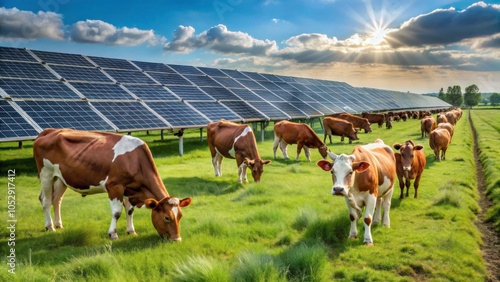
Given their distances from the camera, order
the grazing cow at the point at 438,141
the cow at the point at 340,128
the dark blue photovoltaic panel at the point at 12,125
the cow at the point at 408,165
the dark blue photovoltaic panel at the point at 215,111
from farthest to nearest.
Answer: the cow at the point at 340,128 < the dark blue photovoltaic panel at the point at 215,111 < the grazing cow at the point at 438,141 < the dark blue photovoltaic panel at the point at 12,125 < the cow at the point at 408,165

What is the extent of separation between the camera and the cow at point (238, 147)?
44.2ft

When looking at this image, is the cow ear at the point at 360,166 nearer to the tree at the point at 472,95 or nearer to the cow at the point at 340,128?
the cow at the point at 340,128

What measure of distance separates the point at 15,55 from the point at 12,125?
9.37 meters

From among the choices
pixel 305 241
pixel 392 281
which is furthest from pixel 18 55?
pixel 392 281

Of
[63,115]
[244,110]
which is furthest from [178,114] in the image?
[244,110]

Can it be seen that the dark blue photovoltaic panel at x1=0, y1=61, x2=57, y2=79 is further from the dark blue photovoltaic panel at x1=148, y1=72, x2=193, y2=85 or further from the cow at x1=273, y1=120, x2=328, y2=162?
the cow at x1=273, y1=120, x2=328, y2=162

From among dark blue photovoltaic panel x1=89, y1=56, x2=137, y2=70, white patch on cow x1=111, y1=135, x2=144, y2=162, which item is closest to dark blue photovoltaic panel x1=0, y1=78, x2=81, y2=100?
dark blue photovoltaic panel x1=89, y1=56, x2=137, y2=70

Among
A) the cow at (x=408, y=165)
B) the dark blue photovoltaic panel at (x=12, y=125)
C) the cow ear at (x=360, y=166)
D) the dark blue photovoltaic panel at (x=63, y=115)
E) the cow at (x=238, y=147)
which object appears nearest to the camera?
the cow ear at (x=360, y=166)

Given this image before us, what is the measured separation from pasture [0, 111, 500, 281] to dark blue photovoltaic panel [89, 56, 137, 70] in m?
13.7

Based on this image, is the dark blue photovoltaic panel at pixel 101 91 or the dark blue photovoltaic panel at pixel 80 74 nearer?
the dark blue photovoltaic panel at pixel 101 91

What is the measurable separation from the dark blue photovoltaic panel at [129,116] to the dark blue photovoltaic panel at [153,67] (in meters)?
8.92

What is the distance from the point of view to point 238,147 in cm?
1428

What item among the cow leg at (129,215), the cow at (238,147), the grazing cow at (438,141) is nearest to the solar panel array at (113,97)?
the cow at (238,147)

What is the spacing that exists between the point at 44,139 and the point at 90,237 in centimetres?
262
